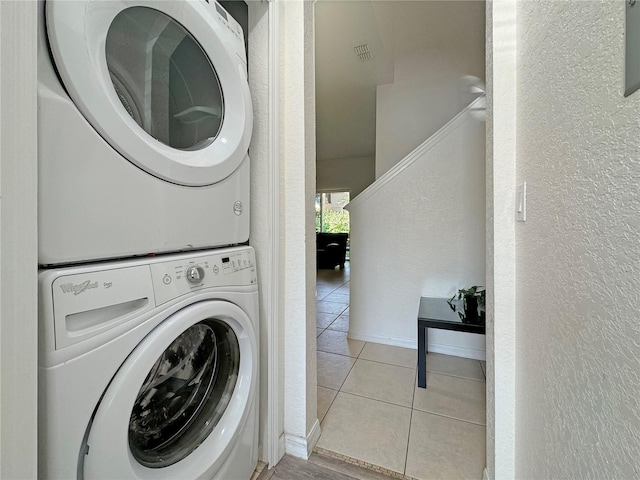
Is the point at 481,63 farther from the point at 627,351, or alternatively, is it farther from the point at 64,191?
the point at 64,191

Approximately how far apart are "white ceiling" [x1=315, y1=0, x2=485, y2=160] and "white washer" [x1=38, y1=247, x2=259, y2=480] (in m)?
2.29

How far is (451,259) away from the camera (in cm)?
187

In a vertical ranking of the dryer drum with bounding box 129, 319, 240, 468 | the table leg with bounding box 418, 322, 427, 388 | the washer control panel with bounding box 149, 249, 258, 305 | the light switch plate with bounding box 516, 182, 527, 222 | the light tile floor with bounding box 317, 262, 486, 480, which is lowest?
the light tile floor with bounding box 317, 262, 486, 480

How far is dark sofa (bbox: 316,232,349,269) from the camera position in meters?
6.15

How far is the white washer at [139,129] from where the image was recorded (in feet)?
1.50

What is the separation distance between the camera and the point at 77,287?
47 cm

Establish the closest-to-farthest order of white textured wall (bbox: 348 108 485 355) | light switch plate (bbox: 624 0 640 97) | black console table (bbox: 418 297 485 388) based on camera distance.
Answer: light switch plate (bbox: 624 0 640 97) < black console table (bbox: 418 297 485 388) < white textured wall (bbox: 348 108 485 355)

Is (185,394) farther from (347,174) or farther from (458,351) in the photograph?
(347,174)

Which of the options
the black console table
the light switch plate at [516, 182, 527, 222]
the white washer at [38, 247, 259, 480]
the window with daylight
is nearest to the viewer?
the white washer at [38, 247, 259, 480]

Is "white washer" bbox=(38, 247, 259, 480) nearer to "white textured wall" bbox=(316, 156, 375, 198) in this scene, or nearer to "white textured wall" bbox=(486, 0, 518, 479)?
"white textured wall" bbox=(486, 0, 518, 479)

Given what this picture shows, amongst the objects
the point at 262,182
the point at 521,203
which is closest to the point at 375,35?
the point at 262,182

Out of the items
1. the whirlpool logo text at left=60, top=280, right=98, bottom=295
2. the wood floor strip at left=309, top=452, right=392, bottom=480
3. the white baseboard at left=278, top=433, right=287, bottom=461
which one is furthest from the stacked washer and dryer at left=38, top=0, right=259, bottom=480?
the wood floor strip at left=309, top=452, right=392, bottom=480

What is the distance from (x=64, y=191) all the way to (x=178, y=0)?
581 mm
